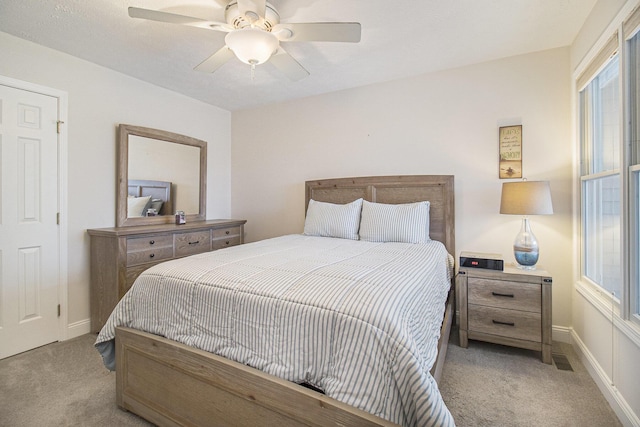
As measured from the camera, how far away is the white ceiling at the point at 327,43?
76.0 inches

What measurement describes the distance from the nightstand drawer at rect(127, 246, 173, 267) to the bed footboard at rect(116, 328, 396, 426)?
1.15m

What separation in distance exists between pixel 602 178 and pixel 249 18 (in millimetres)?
2530

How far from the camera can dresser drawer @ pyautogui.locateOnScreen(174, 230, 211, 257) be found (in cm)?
302

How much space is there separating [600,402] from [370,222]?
1867mm

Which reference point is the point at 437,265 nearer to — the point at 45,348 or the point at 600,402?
the point at 600,402

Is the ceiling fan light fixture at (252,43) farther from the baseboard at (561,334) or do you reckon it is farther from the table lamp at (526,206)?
the baseboard at (561,334)

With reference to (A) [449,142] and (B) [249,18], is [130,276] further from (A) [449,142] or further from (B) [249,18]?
(A) [449,142]

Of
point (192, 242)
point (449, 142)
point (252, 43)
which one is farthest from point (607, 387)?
point (192, 242)

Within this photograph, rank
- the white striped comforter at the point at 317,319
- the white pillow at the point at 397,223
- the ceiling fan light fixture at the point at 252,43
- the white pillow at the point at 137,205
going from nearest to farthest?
the white striped comforter at the point at 317,319 < the ceiling fan light fixture at the point at 252,43 < the white pillow at the point at 397,223 < the white pillow at the point at 137,205

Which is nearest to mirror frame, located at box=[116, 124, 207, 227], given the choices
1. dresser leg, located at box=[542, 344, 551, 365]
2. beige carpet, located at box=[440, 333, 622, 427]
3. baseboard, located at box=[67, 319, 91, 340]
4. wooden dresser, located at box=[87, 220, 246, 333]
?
wooden dresser, located at box=[87, 220, 246, 333]

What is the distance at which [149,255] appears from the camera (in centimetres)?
273

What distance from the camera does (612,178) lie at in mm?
1816

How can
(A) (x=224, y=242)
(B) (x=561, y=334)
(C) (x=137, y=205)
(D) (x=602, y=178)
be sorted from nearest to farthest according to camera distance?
(D) (x=602, y=178)
(B) (x=561, y=334)
(C) (x=137, y=205)
(A) (x=224, y=242)

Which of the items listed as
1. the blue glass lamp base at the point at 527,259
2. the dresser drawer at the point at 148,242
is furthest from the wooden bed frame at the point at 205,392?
the dresser drawer at the point at 148,242
